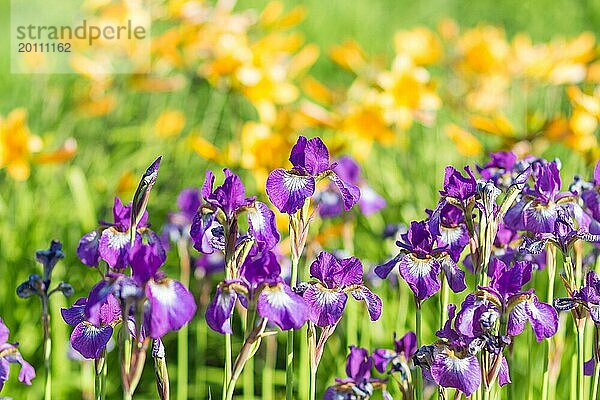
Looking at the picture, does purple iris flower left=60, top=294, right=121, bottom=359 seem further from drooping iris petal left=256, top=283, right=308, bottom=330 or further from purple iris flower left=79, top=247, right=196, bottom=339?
drooping iris petal left=256, top=283, right=308, bottom=330

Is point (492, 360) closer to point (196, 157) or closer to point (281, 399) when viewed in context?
point (281, 399)

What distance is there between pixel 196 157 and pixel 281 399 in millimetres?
1975

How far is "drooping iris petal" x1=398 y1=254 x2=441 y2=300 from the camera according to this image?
1.54 m

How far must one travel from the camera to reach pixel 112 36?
4.70 m

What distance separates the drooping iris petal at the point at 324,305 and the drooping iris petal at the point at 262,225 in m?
0.11

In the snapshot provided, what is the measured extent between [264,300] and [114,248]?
0.79 feet

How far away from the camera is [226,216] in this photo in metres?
1.45

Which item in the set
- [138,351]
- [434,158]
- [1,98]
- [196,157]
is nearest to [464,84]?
[434,158]

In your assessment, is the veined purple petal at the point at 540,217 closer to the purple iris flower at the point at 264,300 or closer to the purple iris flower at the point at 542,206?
the purple iris flower at the point at 542,206

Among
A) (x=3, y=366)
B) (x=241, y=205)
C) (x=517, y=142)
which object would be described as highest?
(x=517, y=142)

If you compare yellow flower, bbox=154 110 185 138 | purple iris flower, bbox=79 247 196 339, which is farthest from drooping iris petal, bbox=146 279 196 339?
yellow flower, bbox=154 110 185 138

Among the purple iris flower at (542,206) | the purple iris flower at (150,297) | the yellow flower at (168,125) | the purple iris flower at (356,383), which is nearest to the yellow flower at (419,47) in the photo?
the yellow flower at (168,125)

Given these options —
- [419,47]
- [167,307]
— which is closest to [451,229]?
[167,307]

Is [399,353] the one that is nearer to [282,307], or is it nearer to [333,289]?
[333,289]
